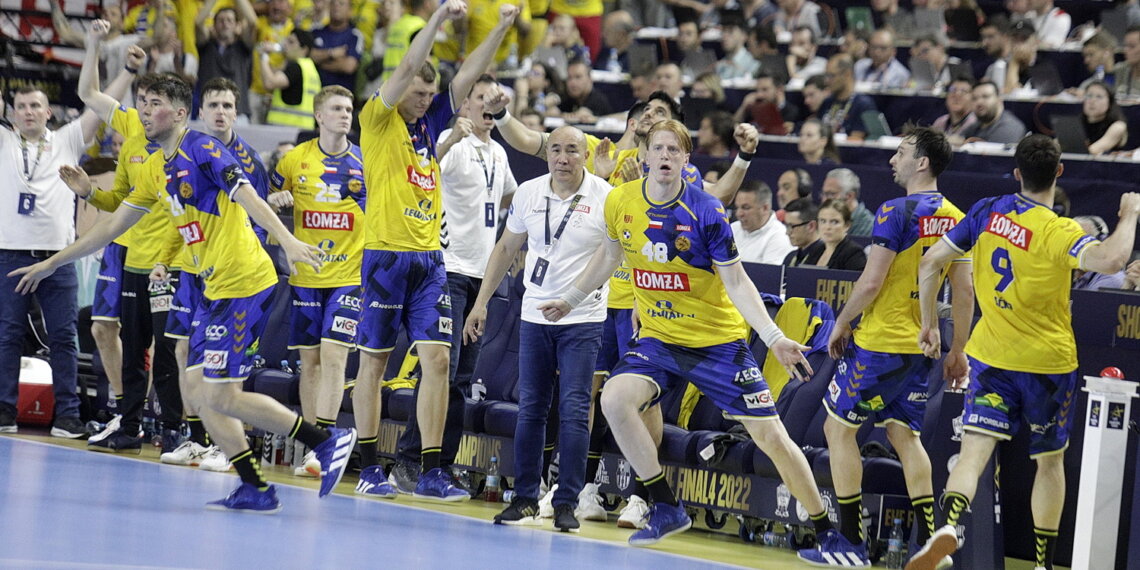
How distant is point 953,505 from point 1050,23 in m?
9.47

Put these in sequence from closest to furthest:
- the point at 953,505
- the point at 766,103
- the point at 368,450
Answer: the point at 953,505 < the point at 368,450 < the point at 766,103

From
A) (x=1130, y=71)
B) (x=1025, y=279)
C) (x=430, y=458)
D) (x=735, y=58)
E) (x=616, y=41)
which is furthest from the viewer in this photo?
(x=616, y=41)

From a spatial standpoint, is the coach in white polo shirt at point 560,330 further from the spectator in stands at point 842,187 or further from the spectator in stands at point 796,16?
the spectator in stands at point 796,16

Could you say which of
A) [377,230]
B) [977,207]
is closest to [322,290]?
[377,230]

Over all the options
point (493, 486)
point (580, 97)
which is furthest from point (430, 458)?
point (580, 97)

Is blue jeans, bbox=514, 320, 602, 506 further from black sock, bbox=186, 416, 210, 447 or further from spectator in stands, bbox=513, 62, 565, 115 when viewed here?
spectator in stands, bbox=513, 62, 565, 115

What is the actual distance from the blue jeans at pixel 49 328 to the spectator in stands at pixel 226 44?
510 cm

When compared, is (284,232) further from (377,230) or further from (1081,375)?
(1081,375)

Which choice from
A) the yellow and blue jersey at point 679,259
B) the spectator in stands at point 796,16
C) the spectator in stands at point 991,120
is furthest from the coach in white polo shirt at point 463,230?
the spectator in stands at point 796,16

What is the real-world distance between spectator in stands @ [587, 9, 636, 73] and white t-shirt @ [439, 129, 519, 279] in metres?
7.60

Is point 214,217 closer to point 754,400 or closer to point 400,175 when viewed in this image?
point 400,175

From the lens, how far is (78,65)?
57.1 feet

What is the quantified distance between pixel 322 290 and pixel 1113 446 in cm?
492

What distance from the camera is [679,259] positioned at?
7035 mm
